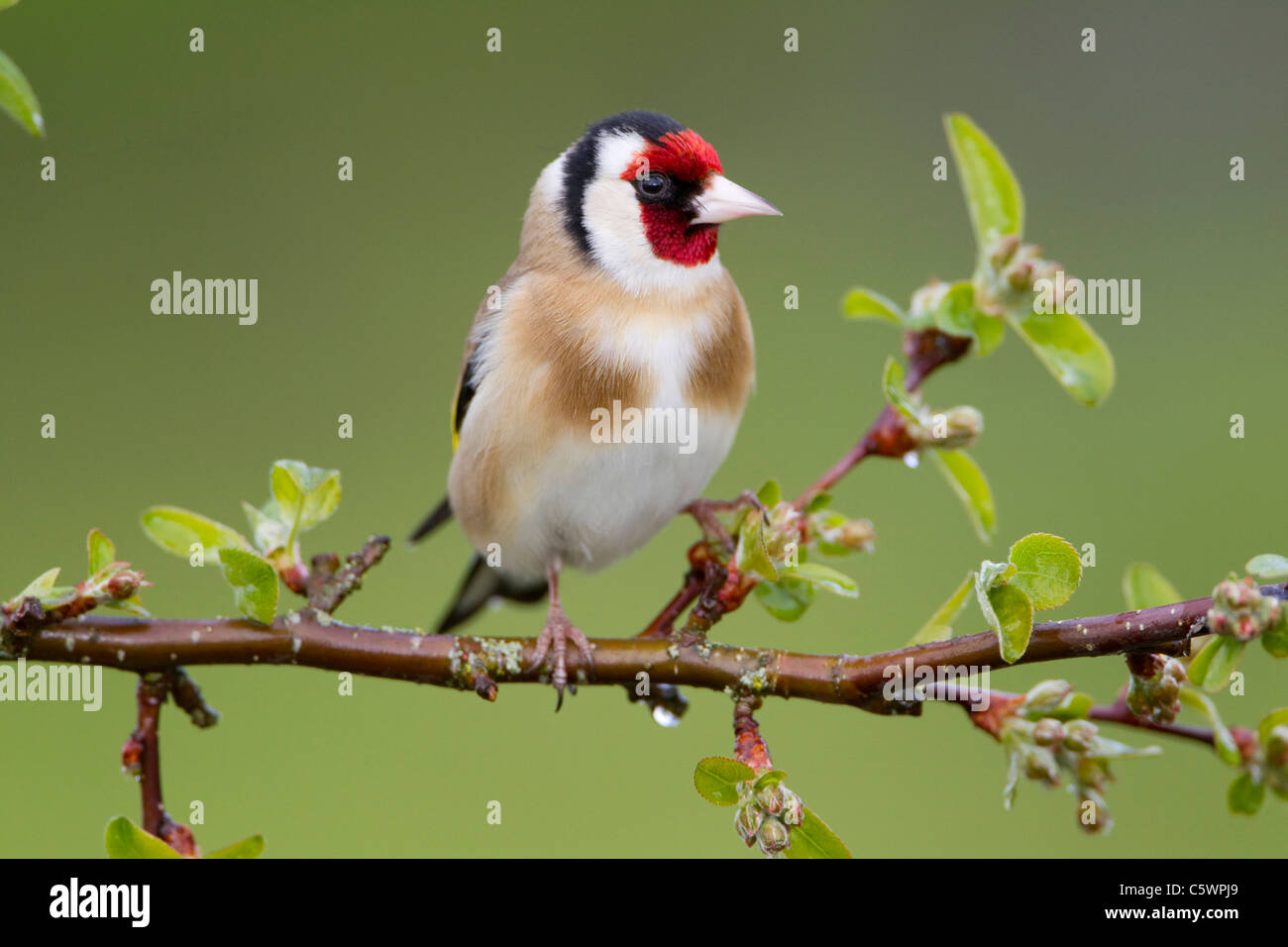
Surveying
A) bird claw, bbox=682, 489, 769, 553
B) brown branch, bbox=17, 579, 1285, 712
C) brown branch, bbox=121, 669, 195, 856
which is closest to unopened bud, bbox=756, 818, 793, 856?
brown branch, bbox=17, 579, 1285, 712

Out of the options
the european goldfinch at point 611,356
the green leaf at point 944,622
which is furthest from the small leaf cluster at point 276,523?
the green leaf at point 944,622

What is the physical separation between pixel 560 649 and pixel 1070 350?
914mm

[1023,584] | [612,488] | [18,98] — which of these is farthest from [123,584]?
[1023,584]

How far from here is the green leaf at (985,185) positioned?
2.07 meters

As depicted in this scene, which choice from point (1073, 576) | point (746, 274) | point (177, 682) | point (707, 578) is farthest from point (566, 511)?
point (746, 274)

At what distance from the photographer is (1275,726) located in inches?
71.3

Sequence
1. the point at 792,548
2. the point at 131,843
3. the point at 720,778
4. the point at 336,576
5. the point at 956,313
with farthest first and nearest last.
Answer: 1. the point at 956,313
2. the point at 336,576
3. the point at 792,548
4. the point at 720,778
5. the point at 131,843

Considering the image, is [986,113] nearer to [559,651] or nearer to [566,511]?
[566,511]

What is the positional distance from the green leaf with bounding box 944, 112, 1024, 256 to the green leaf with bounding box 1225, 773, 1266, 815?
0.87m

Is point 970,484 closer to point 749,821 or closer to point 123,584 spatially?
point 749,821

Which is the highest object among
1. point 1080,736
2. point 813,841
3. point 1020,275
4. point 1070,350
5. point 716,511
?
point 1020,275

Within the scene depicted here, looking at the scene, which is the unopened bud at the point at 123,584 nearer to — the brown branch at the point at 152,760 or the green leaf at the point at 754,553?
the brown branch at the point at 152,760

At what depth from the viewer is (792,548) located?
74.7 inches

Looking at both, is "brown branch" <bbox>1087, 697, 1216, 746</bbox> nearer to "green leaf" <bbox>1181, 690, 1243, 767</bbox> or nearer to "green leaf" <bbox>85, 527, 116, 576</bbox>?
"green leaf" <bbox>1181, 690, 1243, 767</bbox>
